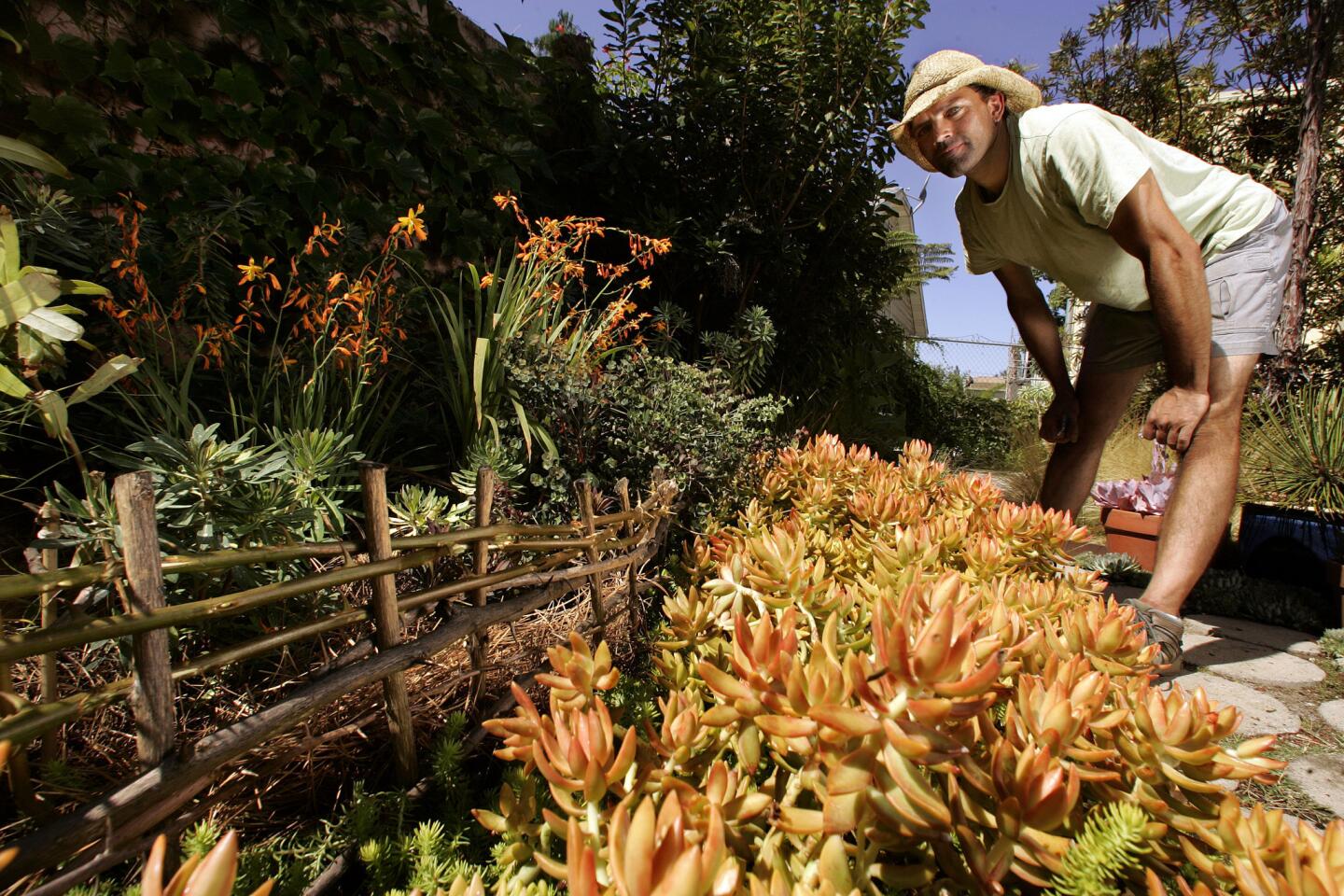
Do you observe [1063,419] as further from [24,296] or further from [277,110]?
[277,110]

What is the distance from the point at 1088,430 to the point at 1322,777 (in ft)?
4.49

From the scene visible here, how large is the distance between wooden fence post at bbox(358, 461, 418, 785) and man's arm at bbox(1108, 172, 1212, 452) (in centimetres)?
211

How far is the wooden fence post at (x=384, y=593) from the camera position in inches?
35.8

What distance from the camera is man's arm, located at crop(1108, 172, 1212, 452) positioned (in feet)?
5.87

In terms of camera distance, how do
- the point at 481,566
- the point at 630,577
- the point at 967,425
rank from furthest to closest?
the point at 967,425 < the point at 630,577 < the point at 481,566

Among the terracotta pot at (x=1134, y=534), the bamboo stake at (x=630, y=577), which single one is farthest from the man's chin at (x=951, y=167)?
the terracotta pot at (x=1134, y=534)

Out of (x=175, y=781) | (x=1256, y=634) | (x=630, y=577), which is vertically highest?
(x=175, y=781)

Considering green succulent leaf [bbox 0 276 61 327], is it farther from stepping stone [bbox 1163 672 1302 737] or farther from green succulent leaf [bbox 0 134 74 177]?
stepping stone [bbox 1163 672 1302 737]

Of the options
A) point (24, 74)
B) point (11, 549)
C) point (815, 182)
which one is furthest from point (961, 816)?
point (815, 182)

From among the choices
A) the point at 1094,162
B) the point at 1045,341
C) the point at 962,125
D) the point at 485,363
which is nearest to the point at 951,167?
the point at 962,125

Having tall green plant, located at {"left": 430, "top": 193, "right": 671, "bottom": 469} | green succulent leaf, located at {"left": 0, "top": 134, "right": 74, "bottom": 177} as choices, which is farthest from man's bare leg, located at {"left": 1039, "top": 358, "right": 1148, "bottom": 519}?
green succulent leaf, located at {"left": 0, "top": 134, "right": 74, "bottom": 177}

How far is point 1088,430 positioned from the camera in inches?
100

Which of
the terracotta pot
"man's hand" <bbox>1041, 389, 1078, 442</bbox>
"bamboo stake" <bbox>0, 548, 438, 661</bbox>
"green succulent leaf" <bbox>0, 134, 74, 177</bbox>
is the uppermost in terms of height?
"green succulent leaf" <bbox>0, 134, 74, 177</bbox>

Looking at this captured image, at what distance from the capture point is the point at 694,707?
2.30 ft
